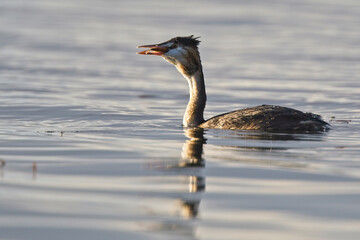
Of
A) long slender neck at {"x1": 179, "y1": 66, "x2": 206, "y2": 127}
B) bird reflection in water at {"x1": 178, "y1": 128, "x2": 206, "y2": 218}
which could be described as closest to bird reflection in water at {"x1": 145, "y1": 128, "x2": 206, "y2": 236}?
bird reflection in water at {"x1": 178, "y1": 128, "x2": 206, "y2": 218}

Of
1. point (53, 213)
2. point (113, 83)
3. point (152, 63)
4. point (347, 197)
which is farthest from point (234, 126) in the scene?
point (152, 63)

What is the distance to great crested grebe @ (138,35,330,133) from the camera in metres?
13.6

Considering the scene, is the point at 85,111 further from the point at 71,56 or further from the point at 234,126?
the point at 71,56

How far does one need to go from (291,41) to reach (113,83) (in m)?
12.6

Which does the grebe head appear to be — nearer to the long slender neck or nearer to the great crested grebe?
the great crested grebe

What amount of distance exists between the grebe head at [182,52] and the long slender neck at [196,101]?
138 millimetres

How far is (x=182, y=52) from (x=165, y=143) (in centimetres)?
249

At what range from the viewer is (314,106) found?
18469 mm

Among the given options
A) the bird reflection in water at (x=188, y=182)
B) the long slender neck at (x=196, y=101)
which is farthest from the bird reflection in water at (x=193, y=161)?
the long slender neck at (x=196, y=101)

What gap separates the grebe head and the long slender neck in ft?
0.45

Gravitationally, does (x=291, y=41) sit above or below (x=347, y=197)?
above

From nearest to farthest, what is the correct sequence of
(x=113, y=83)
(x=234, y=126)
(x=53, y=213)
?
(x=53, y=213) → (x=234, y=126) → (x=113, y=83)

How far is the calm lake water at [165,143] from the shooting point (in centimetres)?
749

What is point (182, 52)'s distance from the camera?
14844 millimetres
